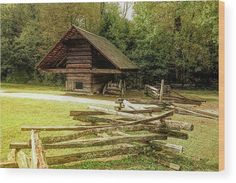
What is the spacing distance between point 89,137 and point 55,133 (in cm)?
22

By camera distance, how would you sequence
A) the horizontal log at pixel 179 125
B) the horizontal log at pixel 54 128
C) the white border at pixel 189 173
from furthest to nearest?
the horizontal log at pixel 54 128, the horizontal log at pixel 179 125, the white border at pixel 189 173

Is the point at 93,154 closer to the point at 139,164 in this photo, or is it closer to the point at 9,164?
the point at 139,164

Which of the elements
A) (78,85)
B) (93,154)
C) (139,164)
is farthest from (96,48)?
(139,164)

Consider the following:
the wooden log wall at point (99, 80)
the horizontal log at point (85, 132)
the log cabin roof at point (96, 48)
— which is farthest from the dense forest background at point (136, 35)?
the horizontal log at point (85, 132)

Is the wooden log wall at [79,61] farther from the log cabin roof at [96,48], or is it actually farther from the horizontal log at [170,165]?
the horizontal log at [170,165]

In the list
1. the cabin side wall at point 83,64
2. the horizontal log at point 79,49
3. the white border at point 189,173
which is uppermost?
the horizontal log at point 79,49

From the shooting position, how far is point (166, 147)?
3178 millimetres

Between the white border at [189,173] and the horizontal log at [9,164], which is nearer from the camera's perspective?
the white border at [189,173]

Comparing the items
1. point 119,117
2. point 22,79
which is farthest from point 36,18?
point 119,117

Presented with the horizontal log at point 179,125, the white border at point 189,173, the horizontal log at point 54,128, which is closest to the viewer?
the white border at point 189,173

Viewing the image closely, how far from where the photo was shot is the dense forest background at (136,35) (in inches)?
124

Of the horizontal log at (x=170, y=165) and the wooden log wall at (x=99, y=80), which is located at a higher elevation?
the wooden log wall at (x=99, y=80)

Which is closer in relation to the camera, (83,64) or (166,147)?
(166,147)

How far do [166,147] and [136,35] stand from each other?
28.2 inches
